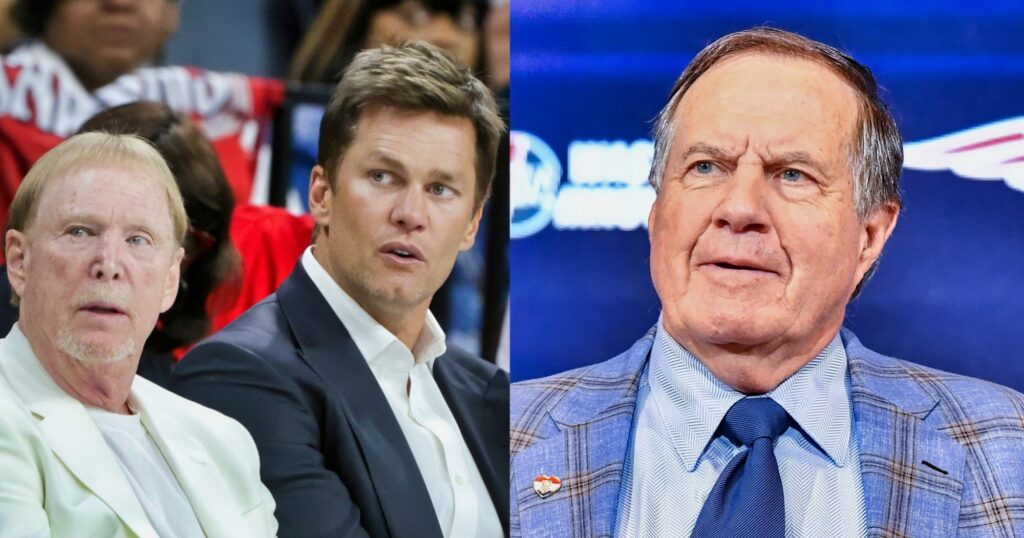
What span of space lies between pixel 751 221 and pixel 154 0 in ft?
4.76

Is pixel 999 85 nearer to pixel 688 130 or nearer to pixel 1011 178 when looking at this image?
pixel 1011 178

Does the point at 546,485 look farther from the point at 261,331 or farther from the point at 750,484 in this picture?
the point at 261,331

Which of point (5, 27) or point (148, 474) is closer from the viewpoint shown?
point (148, 474)

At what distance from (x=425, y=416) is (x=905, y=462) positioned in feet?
3.67

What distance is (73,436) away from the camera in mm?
2357

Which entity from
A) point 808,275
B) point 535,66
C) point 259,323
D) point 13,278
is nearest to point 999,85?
point 808,275

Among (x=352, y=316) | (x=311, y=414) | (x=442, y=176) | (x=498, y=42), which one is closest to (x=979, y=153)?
(x=498, y=42)

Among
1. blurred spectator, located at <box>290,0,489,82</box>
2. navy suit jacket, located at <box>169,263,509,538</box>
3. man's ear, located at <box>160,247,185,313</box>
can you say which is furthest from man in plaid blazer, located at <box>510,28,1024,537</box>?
man's ear, located at <box>160,247,185,313</box>

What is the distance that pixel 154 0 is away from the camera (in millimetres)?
2752

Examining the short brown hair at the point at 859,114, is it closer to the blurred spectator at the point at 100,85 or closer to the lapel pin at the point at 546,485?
the lapel pin at the point at 546,485

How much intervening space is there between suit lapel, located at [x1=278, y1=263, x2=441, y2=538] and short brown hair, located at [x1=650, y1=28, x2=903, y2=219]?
887 millimetres

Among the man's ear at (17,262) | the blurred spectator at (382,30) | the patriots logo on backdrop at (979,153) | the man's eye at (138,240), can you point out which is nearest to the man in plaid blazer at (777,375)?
the patriots logo on backdrop at (979,153)

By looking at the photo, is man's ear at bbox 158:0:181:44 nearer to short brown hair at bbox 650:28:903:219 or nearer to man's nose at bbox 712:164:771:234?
short brown hair at bbox 650:28:903:219

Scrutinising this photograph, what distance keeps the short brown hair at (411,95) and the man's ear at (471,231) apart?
0.08 feet
